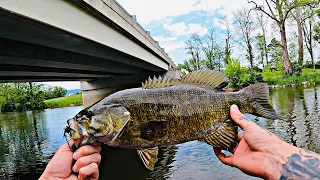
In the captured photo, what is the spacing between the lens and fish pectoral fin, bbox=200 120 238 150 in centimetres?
239

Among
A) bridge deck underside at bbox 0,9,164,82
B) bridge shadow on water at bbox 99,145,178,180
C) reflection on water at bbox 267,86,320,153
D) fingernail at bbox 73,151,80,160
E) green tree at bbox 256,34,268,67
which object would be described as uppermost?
green tree at bbox 256,34,268,67

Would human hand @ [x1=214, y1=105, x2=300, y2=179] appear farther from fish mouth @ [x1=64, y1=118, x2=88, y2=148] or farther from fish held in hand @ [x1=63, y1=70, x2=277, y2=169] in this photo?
fish mouth @ [x1=64, y1=118, x2=88, y2=148]

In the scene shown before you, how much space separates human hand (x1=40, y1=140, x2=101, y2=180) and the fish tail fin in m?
1.32

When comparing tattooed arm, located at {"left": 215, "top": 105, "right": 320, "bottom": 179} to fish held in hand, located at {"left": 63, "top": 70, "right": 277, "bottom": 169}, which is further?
tattooed arm, located at {"left": 215, "top": 105, "right": 320, "bottom": 179}

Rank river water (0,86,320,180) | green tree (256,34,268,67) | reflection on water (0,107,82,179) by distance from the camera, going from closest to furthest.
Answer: river water (0,86,320,180), reflection on water (0,107,82,179), green tree (256,34,268,67)

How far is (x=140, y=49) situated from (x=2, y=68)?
5963mm

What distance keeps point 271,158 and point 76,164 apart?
156cm

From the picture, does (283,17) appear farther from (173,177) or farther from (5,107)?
(5,107)

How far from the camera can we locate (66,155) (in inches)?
99.0

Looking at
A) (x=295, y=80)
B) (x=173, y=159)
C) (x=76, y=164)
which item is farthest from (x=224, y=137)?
(x=295, y=80)

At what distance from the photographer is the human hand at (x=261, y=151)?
2.55 m

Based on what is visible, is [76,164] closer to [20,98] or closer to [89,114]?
[89,114]

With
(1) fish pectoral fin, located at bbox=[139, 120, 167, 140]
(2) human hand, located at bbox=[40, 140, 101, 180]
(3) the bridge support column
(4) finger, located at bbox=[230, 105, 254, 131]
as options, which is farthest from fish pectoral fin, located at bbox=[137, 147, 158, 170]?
(3) the bridge support column

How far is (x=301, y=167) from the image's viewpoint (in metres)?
2.53
